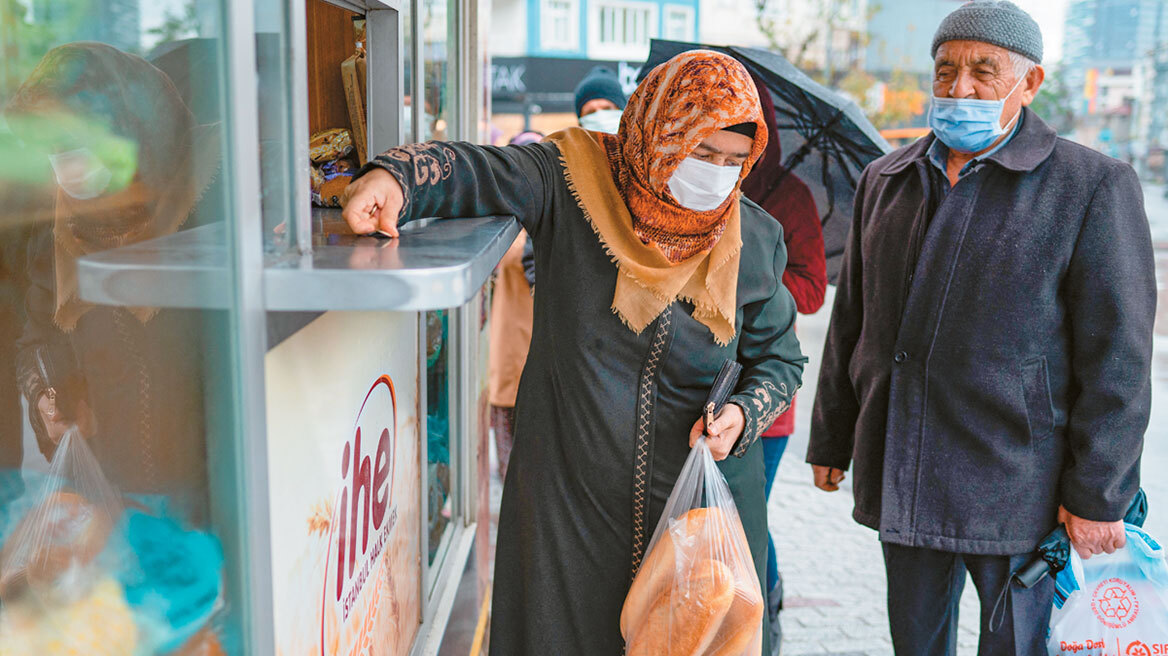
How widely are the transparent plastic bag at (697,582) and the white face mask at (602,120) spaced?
2.52 meters

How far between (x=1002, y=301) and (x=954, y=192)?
0.94ft

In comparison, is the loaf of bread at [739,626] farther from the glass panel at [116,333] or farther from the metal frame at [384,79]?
the metal frame at [384,79]

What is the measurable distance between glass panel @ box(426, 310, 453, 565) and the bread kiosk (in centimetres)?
43

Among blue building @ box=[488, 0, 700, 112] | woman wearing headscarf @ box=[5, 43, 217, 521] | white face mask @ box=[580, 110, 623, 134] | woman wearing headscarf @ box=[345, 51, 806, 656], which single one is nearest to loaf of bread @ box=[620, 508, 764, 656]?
woman wearing headscarf @ box=[345, 51, 806, 656]

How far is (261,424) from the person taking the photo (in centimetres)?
126

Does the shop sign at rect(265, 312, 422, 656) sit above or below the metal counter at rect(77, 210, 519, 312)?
below

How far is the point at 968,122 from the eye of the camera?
91.3 inches

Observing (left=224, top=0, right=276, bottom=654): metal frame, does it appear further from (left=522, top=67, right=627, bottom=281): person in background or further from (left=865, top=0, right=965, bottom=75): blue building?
(left=865, top=0, right=965, bottom=75): blue building

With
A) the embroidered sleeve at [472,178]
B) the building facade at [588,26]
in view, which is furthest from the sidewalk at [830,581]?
the building facade at [588,26]

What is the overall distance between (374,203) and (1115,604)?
1.98m

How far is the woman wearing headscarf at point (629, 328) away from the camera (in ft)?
6.32

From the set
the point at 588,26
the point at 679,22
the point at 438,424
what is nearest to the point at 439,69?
the point at 438,424

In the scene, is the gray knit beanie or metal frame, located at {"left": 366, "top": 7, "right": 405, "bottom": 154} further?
the gray knit beanie

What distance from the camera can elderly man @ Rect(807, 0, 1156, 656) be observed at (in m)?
2.19
